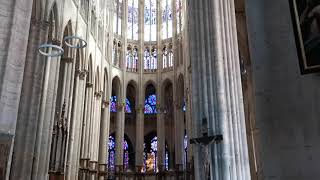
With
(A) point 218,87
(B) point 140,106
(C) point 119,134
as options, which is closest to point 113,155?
(C) point 119,134

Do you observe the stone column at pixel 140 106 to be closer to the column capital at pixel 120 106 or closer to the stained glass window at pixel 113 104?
the column capital at pixel 120 106

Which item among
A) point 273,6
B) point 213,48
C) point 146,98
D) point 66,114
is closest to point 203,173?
point 213,48

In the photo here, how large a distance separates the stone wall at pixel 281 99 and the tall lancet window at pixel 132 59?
2970cm

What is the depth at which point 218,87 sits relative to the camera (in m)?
15.6

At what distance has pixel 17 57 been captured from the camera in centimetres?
1274

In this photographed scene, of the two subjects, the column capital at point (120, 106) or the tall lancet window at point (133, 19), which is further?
the tall lancet window at point (133, 19)

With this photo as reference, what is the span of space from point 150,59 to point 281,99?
30.7 meters

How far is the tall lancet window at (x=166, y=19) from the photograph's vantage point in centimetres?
3684

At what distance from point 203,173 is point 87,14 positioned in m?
17.9

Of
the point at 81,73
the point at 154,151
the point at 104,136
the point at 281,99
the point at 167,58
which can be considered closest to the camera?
the point at 281,99

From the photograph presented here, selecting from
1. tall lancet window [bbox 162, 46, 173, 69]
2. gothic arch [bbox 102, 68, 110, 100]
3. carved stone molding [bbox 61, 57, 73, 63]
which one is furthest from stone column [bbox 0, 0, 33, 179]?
tall lancet window [bbox 162, 46, 173, 69]

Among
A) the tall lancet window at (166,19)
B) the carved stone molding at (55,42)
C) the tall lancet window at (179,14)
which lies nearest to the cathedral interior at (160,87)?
the tall lancet window at (166,19)

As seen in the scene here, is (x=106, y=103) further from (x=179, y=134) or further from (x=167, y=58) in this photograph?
(x=167, y=58)

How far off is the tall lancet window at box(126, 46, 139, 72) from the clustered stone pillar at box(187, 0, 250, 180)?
19.7m
